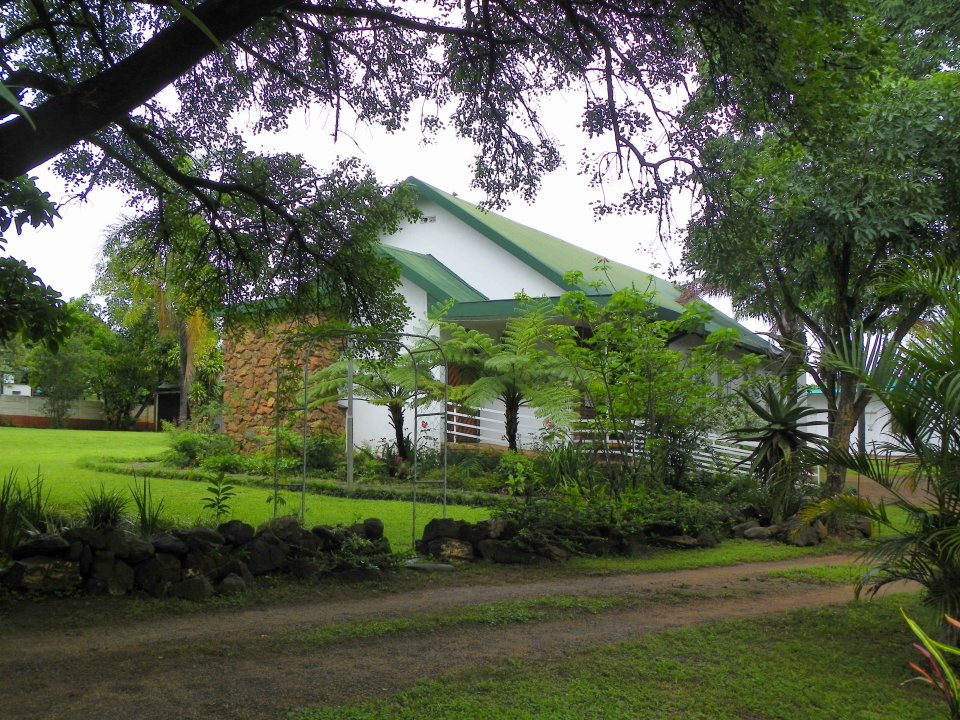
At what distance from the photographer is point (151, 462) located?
1772 centimetres

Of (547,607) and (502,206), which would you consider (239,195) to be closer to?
(502,206)

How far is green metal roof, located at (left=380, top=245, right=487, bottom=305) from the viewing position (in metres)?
17.2

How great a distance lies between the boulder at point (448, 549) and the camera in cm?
877

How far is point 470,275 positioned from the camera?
19.8 meters

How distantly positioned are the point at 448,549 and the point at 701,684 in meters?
4.00

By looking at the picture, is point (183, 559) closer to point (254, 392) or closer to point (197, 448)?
point (197, 448)

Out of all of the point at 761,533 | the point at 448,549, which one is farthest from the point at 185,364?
the point at 448,549

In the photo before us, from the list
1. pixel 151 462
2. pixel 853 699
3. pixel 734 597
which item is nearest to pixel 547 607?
pixel 734 597

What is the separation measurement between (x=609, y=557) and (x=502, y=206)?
452cm

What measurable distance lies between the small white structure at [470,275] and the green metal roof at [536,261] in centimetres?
2

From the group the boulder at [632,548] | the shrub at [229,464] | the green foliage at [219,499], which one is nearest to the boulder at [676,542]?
the boulder at [632,548]

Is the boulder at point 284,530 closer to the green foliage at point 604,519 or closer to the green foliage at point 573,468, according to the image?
the green foliage at point 604,519

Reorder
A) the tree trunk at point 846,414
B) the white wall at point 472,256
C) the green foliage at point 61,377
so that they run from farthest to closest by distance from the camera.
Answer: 1. the green foliage at point 61,377
2. the white wall at point 472,256
3. the tree trunk at point 846,414

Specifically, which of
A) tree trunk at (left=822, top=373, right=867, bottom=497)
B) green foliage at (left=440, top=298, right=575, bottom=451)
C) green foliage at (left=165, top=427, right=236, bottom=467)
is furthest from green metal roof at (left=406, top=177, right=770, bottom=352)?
green foliage at (left=165, top=427, right=236, bottom=467)
